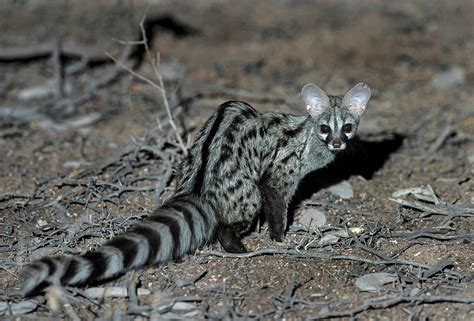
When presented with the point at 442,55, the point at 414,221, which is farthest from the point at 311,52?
A: the point at 414,221

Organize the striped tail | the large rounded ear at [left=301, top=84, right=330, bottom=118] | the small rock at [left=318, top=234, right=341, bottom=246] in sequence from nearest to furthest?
the striped tail
the small rock at [left=318, top=234, right=341, bottom=246]
the large rounded ear at [left=301, top=84, right=330, bottom=118]

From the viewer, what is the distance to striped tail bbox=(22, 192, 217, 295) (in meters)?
4.34

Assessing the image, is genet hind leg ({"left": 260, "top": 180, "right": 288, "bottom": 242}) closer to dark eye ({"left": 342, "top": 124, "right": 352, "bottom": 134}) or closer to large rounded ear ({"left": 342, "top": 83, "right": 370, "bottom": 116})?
dark eye ({"left": 342, "top": 124, "right": 352, "bottom": 134})

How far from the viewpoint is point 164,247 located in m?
4.89

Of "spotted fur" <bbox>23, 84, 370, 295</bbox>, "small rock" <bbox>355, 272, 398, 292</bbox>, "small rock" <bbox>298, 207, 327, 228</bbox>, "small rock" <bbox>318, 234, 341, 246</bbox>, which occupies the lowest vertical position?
"small rock" <bbox>355, 272, 398, 292</bbox>

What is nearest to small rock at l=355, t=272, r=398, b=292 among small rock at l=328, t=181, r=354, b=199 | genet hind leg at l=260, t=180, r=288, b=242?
genet hind leg at l=260, t=180, r=288, b=242

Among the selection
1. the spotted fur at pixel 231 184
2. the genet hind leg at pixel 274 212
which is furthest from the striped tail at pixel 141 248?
the genet hind leg at pixel 274 212

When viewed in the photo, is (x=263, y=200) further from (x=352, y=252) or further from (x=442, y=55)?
(x=442, y=55)

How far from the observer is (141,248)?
15.4 feet

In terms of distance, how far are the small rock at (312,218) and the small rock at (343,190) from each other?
0.39 m

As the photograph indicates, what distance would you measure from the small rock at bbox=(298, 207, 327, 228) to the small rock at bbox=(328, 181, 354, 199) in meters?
0.39

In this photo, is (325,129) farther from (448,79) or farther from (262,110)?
(448,79)

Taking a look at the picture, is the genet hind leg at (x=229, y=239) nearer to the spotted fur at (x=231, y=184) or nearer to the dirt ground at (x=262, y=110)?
the spotted fur at (x=231, y=184)

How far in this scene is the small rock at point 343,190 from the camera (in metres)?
6.56
